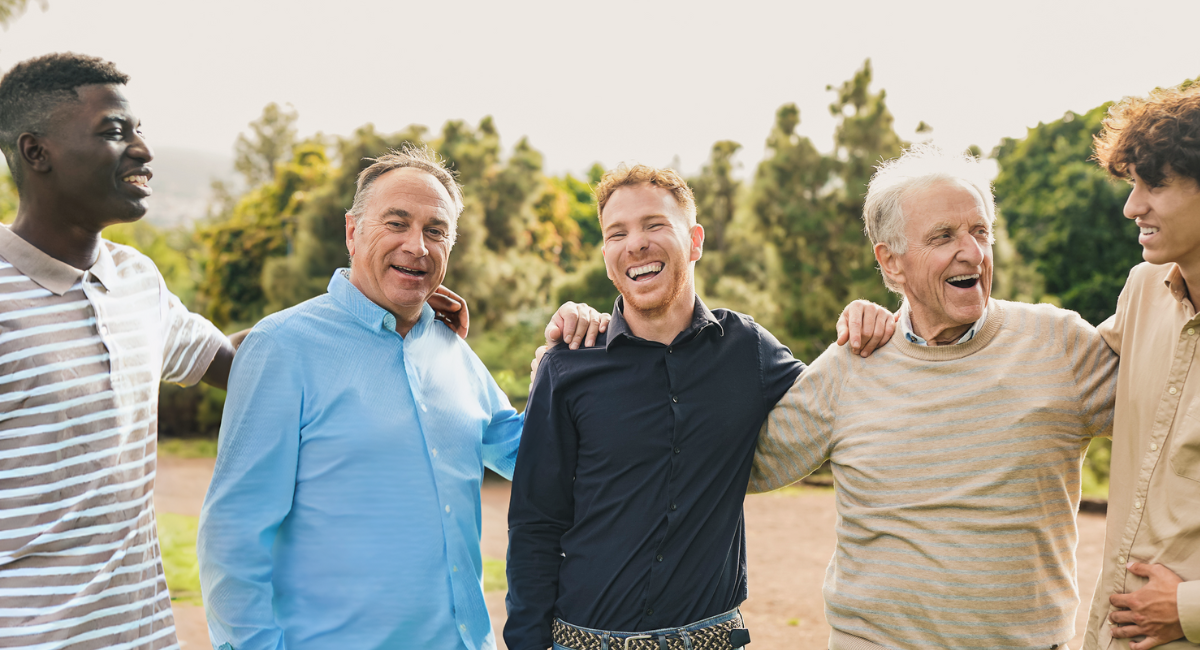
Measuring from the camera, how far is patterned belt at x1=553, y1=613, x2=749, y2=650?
2590 millimetres

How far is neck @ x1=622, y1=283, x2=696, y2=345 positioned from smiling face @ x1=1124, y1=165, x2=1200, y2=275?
132cm

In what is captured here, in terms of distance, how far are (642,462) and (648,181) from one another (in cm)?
96

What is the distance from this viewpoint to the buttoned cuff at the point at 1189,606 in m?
2.15

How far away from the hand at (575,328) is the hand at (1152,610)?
1.73 meters

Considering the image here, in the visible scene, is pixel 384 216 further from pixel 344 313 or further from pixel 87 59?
pixel 87 59

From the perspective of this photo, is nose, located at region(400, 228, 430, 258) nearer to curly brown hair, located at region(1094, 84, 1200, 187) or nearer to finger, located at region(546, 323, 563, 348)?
finger, located at region(546, 323, 563, 348)

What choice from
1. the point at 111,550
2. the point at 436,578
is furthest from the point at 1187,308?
the point at 111,550

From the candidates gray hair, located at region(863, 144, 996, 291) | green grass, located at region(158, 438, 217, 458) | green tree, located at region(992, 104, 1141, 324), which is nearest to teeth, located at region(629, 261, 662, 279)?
gray hair, located at region(863, 144, 996, 291)

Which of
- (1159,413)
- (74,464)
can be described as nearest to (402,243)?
(74,464)

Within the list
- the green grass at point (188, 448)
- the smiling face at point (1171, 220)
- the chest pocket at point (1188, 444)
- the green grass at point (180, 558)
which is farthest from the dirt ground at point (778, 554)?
the smiling face at point (1171, 220)

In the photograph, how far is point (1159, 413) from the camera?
2.30 meters

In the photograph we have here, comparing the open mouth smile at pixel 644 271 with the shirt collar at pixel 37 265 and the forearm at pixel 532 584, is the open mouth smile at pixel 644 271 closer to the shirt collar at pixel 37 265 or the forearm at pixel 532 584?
the forearm at pixel 532 584

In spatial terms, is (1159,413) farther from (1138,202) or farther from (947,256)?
(947,256)

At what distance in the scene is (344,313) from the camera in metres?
2.74
